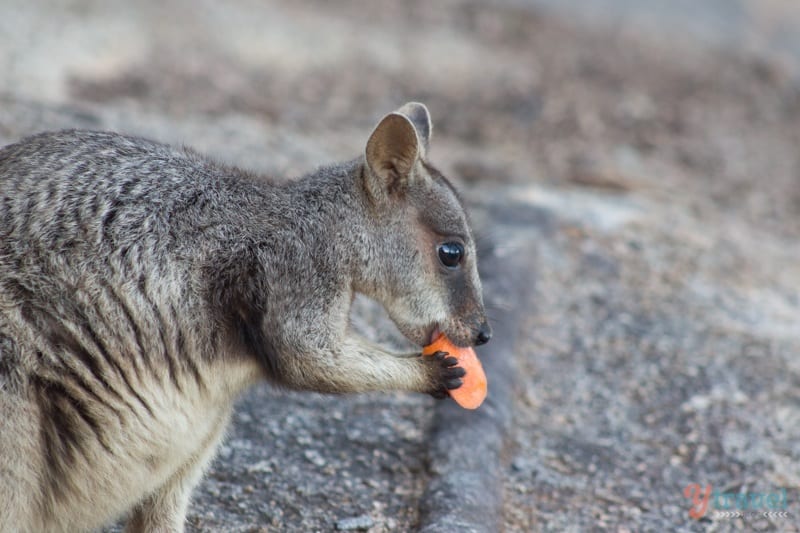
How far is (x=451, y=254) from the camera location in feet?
15.1

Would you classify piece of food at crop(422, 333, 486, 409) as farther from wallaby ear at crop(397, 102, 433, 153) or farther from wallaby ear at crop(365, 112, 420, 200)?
wallaby ear at crop(397, 102, 433, 153)

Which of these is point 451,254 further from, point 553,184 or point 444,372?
point 553,184

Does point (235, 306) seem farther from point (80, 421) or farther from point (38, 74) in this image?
point (38, 74)

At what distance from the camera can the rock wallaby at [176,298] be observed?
12.6 feet

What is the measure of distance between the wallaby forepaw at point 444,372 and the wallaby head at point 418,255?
0.15 metres

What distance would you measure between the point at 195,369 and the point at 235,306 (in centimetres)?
30

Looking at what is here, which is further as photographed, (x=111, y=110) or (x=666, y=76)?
(x=666, y=76)

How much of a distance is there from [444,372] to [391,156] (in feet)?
3.23

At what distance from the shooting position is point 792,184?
10.5 metres

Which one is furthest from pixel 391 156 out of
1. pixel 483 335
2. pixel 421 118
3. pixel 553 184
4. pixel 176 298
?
pixel 553 184

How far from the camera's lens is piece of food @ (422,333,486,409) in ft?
15.0

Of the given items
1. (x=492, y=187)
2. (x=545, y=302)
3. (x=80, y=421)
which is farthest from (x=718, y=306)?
(x=80, y=421)

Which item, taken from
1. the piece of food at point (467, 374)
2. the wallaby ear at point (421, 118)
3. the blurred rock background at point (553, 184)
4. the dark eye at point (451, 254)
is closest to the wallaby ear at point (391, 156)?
the dark eye at point (451, 254)

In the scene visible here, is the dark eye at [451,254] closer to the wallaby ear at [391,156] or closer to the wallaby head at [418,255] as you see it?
the wallaby head at [418,255]
